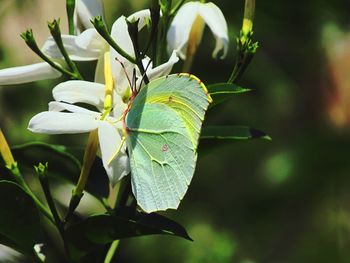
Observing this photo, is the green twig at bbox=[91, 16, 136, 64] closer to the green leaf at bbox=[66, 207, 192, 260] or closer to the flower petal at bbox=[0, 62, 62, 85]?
the flower petal at bbox=[0, 62, 62, 85]

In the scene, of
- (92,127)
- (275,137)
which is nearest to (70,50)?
(92,127)

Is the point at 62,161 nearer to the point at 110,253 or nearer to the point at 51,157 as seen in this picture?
the point at 51,157

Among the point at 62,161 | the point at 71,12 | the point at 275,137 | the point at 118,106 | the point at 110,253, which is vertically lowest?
the point at 275,137

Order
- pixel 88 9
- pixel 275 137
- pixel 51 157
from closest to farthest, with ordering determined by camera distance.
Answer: pixel 88 9
pixel 51 157
pixel 275 137

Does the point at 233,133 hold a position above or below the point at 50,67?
below

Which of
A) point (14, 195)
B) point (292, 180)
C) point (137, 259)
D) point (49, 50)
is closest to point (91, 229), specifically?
point (14, 195)

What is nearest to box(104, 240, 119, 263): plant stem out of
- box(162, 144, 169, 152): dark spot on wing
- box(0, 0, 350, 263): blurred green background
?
box(162, 144, 169, 152): dark spot on wing

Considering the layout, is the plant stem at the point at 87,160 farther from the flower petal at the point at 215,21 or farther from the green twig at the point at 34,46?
the flower petal at the point at 215,21
